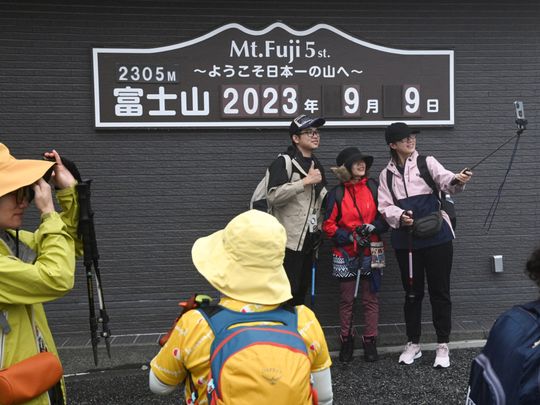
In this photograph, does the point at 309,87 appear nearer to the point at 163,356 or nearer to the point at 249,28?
the point at 249,28

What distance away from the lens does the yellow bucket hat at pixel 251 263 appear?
1788 millimetres

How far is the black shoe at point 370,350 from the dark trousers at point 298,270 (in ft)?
2.33

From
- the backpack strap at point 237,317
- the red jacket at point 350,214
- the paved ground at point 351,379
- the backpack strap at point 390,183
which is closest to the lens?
the backpack strap at point 237,317

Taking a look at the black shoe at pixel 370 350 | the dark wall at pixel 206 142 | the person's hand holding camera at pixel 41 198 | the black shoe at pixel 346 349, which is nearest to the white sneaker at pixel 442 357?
the black shoe at pixel 370 350

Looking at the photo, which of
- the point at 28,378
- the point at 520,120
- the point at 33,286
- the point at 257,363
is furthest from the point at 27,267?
the point at 520,120

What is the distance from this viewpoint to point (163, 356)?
1.92 meters

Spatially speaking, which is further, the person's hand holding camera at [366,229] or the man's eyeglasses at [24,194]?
the person's hand holding camera at [366,229]

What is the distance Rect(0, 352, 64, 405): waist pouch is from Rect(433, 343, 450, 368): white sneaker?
3.26m

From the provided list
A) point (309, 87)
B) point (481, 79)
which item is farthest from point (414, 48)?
point (309, 87)

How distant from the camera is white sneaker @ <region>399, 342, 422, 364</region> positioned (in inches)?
171

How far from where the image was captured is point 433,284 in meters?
4.23

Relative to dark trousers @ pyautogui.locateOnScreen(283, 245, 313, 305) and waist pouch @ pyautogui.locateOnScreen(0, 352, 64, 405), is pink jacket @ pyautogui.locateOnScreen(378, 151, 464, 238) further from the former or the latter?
waist pouch @ pyautogui.locateOnScreen(0, 352, 64, 405)

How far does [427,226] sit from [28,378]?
313 centimetres

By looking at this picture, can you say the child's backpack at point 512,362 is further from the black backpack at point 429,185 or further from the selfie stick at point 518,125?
the black backpack at point 429,185
